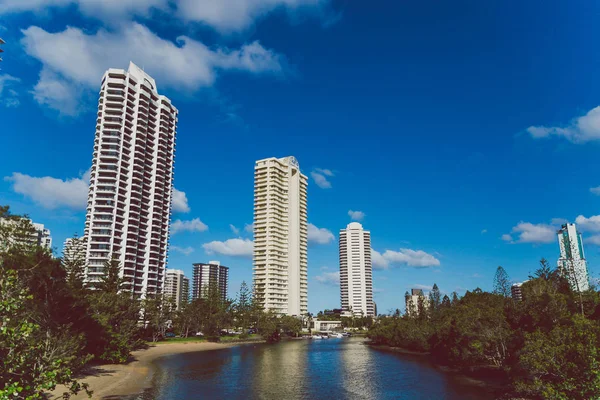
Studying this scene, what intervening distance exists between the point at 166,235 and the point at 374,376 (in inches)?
4546

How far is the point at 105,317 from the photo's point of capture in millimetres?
71688

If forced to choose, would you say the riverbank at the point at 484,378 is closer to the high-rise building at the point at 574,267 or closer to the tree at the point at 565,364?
the tree at the point at 565,364

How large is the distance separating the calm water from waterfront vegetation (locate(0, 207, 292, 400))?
1180 cm

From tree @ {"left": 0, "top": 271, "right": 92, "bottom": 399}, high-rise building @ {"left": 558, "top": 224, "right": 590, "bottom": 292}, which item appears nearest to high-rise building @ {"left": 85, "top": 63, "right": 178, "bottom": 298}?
high-rise building @ {"left": 558, "top": 224, "right": 590, "bottom": 292}

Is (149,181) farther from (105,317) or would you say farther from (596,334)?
(596,334)

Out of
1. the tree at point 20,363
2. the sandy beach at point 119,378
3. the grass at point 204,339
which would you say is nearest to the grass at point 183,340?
the grass at point 204,339

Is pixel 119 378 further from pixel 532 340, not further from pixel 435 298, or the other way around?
pixel 435 298

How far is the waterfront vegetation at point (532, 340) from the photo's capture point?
3244 cm

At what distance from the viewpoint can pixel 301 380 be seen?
200ft

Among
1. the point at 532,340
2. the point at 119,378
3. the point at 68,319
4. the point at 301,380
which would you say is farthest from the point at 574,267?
the point at 68,319

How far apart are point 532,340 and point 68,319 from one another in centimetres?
6001

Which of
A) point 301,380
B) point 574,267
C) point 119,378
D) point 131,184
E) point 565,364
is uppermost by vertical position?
point 131,184

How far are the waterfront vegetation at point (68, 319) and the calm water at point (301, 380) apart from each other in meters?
11.8

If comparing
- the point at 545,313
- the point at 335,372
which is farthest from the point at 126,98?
the point at 545,313
